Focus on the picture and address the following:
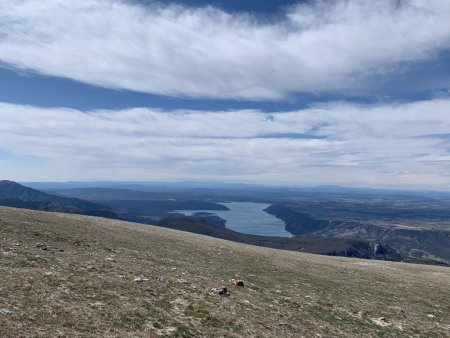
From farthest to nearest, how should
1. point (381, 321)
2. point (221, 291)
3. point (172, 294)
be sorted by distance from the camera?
point (381, 321), point (221, 291), point (172, 294)

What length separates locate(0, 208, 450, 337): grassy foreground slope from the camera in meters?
17.4

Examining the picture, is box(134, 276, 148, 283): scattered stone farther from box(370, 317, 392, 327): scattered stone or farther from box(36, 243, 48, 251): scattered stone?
box(370, 317, 392, 327): scattered stone

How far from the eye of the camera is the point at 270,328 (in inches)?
813

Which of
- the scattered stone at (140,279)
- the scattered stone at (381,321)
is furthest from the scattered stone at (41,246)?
the scattered stone at (381,321)

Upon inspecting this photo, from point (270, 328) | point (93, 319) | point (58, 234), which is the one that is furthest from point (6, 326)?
point (58, 234)

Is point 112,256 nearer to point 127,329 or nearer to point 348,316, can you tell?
point 127,329

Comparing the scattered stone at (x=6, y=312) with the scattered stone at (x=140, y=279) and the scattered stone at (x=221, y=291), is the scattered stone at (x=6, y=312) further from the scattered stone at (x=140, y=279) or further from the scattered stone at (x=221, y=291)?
the scattered stone at (x=221, y=291)

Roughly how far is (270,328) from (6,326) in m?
12.8

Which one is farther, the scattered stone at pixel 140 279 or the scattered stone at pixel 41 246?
the scattered stone at pixel 41 246

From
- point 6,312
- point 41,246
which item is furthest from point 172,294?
point 41,246

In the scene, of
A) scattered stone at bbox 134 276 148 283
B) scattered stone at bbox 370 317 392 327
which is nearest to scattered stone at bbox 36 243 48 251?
scattered stone at bbox 134 276 148 283

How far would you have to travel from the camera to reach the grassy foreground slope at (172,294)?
17.4 metres

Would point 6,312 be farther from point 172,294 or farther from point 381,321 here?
point 381,321

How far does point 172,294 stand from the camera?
22.5m
